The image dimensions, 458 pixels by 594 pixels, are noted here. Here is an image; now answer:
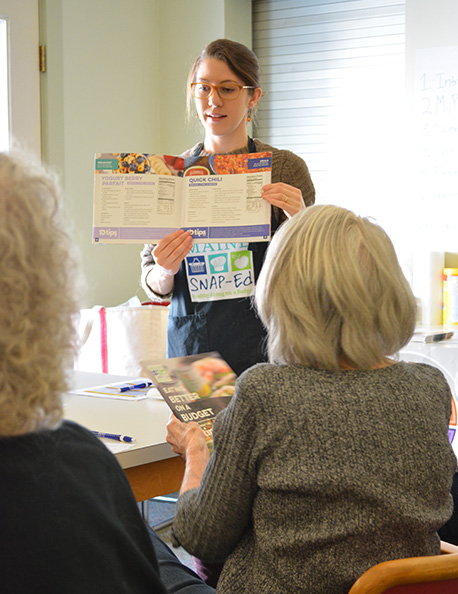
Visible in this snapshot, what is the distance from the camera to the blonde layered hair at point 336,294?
1.17 metres

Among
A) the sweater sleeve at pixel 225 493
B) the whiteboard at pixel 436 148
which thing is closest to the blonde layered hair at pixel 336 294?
the sweater sleeve at pixel 225 493

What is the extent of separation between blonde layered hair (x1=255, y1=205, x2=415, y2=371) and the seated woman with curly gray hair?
43 centimetres

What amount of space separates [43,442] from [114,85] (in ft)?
12.6

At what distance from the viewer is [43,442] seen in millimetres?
826

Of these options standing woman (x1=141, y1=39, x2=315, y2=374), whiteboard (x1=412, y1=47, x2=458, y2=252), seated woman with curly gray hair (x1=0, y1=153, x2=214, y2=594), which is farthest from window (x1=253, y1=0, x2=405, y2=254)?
seated woman with curly gray hair (x1=0, y1=153, x2=214, y2=594)

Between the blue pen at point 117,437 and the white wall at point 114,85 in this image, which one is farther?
the white wall at point 114,85

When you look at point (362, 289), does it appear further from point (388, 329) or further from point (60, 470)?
point (60, 470)

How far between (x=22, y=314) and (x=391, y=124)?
380 centimetres

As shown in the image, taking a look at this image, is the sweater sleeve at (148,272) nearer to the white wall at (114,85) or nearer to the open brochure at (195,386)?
the open brochure at (195,386)

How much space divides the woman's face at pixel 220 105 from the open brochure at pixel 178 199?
150 millimetres

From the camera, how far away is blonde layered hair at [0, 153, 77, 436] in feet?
2.53

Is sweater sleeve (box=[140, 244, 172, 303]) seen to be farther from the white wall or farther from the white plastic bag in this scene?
the white wall

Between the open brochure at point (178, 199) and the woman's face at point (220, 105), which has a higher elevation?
the woman's face at point (220, 105)

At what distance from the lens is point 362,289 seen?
117cm
